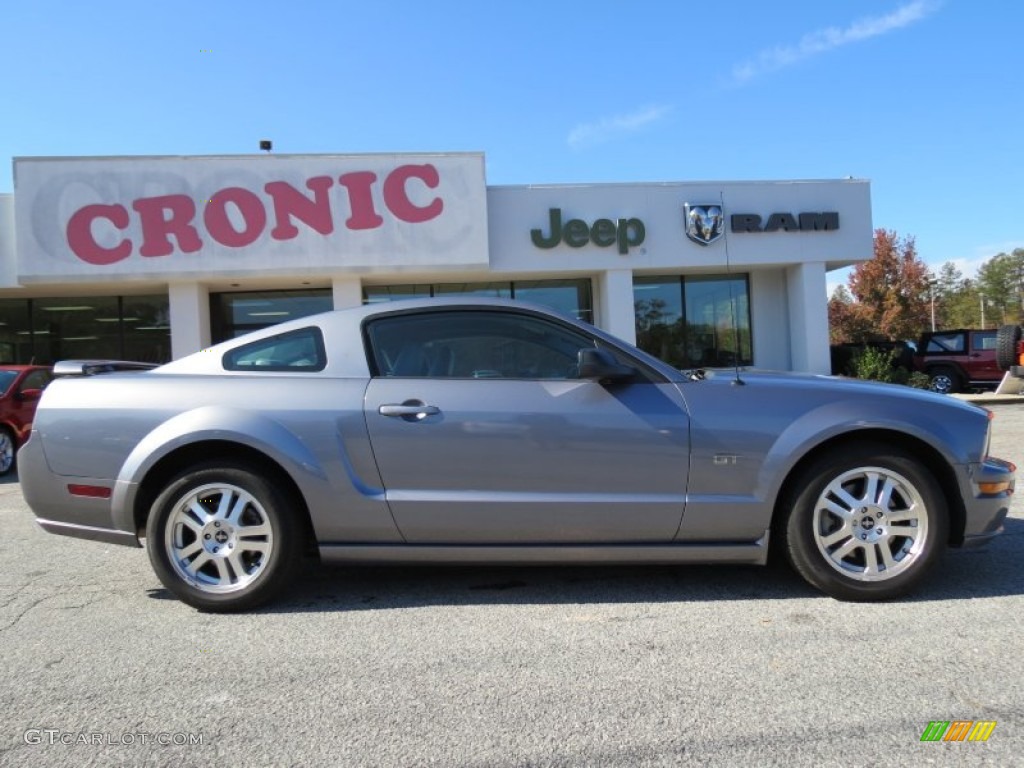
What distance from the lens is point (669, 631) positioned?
3180 millimetres

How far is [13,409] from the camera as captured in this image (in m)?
9.27

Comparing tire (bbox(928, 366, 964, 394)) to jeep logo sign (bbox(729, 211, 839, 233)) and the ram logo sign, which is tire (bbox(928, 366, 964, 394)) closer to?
jeep logo sign (bbox(729, 211, 839, 233))

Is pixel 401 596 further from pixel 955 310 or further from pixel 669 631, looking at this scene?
pixel 955 310

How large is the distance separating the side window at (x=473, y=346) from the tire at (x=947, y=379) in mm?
17597

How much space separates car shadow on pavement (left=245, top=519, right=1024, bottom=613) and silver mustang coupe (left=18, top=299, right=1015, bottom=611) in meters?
0.28

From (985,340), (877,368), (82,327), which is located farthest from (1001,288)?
(82,327)

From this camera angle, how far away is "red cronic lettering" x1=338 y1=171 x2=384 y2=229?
1434 cm

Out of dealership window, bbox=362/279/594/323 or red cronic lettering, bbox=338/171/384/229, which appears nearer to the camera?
Answer: red cronic lettering, bbox=338/171/384/229

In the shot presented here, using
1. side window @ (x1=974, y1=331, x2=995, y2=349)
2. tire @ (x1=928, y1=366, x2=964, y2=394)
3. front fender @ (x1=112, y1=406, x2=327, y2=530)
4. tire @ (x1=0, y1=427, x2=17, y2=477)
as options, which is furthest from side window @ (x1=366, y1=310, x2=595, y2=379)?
side window @ (x1=974, y1=331, x2=995, y2=349)

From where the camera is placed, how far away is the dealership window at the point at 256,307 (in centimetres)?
1612

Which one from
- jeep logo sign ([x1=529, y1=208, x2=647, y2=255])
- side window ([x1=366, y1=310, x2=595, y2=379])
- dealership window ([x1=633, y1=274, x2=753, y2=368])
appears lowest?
side window ([x1=366, y1=310, x2=595, y2=379])

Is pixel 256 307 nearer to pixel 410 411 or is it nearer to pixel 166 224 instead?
pixel 166 224

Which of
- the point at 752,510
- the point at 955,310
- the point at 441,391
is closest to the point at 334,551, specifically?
the point at 441,391

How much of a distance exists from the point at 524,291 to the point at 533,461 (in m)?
13.5
